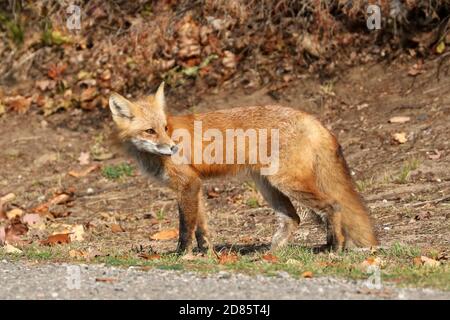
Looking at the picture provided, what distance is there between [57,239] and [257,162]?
8.28ft

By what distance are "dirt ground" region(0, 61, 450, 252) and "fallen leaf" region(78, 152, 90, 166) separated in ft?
0.28

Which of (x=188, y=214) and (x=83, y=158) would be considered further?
(x=83, y=158)

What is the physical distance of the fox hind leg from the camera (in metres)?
8.77

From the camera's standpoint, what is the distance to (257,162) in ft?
28.0

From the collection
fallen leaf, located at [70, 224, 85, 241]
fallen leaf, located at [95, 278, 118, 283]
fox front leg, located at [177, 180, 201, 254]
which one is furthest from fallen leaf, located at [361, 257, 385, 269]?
fallen leaf, located at [70, 224, 85, 241]

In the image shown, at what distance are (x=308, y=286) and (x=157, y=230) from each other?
4372 millimetres

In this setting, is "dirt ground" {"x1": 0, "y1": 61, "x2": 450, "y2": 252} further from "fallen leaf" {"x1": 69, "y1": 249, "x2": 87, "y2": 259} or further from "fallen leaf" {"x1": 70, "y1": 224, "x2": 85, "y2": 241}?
"fallen leaf" {"x1": 69, "y1": 249, "x2": 87, "y2": 259}

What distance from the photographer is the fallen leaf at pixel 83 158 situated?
1356cm

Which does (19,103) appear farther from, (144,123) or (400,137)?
(144,123)

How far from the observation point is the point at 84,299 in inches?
228

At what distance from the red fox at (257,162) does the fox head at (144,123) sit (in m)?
0.01

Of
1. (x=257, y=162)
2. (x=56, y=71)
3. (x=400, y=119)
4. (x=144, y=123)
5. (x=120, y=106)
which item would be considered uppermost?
(x=56, y=71)

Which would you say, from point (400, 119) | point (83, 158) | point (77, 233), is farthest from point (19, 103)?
point (400, 119)
